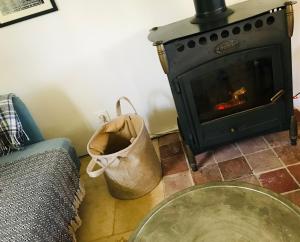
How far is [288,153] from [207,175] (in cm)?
47

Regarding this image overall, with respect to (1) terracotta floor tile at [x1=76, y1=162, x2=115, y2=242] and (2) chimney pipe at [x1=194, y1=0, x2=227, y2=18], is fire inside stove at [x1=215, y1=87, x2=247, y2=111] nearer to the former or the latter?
(2) chimney pipe at [x1=194, y1=0, x2=227, y2=18]

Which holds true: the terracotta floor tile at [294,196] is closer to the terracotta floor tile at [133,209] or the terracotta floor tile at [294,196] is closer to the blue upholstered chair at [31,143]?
the terracotta floor tile at [133,209]

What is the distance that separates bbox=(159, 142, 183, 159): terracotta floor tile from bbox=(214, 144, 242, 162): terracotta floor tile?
250 millimetres

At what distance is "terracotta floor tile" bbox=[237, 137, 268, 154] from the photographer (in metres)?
1.64

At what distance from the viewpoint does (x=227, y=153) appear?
5.52 feet

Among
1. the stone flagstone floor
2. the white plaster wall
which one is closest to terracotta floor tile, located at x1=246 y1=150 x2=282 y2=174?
the stone flagstone floor

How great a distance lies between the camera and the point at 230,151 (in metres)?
1.69

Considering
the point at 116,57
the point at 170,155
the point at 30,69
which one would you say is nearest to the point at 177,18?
the point at 116,57

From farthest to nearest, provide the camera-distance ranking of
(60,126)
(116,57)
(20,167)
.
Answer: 1. (60,126)
2. (116,57)
3. (20,167)

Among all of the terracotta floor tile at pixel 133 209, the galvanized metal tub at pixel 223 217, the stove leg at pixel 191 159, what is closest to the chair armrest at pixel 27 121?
the terracotta floor tile at pixel 133 209

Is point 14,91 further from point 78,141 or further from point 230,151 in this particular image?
point 230,151

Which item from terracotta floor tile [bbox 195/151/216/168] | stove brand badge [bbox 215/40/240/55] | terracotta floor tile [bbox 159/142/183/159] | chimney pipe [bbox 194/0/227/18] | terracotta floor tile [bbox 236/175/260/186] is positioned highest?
chimney pipe [bbox 194/0/227/18]

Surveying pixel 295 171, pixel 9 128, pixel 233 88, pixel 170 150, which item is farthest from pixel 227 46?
pixel 9 128

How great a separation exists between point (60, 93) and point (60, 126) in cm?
26
